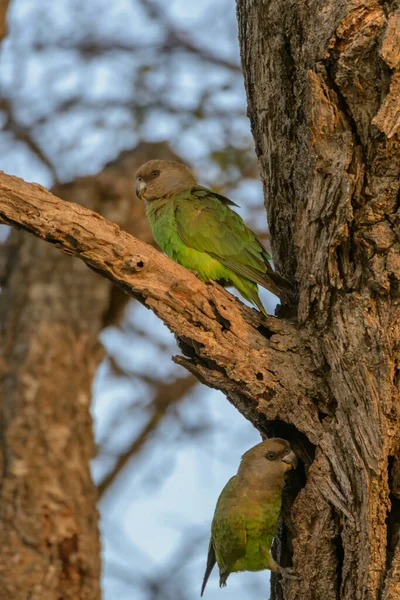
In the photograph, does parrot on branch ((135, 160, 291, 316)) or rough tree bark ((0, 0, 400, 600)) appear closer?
rough tree bark ((0, 0, 400, 600))

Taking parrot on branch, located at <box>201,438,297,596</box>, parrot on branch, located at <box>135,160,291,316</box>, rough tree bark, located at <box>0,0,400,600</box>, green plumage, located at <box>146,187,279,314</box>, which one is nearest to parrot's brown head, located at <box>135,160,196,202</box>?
parrot on branch, located at <box>135,160,291,316</box>

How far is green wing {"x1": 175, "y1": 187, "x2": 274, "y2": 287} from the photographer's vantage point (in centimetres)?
451

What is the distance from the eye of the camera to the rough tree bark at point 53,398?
5859mm

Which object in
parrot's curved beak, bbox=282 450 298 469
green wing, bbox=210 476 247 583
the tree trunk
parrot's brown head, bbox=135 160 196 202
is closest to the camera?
the tree trunk

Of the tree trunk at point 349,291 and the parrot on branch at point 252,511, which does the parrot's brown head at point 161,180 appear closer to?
the tree trunk at point 349,291

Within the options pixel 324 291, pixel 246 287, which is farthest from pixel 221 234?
pixel 324 291

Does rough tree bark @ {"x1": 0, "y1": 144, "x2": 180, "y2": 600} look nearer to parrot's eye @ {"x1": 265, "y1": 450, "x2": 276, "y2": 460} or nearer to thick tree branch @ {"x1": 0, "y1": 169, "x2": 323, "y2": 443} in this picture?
parrot's eye @ {"x1": 265, "y1": 450, "x2": 276, "y2": 460}

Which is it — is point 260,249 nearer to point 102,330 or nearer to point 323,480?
point 323,480

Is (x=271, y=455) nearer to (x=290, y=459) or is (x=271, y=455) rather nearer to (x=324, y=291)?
(x=290, y=459)

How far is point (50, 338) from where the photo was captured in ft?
23.5

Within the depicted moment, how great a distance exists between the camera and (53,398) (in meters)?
6.84

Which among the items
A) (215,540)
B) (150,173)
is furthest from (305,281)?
(150,173)

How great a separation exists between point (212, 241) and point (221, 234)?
2.8 inches

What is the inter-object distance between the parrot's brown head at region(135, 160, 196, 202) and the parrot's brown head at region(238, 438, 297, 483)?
2.14 meters
